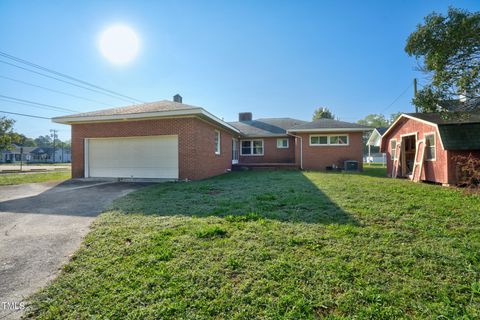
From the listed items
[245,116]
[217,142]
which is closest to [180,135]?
[217,142]

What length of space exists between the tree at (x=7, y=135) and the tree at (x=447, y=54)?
32.7 meters

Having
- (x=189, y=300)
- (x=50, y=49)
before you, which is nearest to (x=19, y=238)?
(x=189, y=300)

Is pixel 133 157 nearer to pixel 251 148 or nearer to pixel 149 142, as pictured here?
pixel 149 142

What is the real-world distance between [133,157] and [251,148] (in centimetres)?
1024

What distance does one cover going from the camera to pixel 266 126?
19.5 m

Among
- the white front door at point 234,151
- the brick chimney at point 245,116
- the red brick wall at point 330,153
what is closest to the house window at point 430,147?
the red brick wall at point 330,153

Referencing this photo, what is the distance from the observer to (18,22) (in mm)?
10461

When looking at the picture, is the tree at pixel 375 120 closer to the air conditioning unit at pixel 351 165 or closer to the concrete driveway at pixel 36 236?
the air conditioning unit at pixel 351 165

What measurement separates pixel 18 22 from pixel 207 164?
11454 millimetres

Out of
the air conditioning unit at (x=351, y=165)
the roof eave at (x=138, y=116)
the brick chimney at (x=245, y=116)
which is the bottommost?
the air conditioning unit at (x=351, y=165)

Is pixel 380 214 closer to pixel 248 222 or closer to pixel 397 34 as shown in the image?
pixel 248 222

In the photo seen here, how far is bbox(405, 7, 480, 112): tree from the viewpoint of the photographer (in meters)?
6.45

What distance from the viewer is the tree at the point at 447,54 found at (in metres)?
6.45

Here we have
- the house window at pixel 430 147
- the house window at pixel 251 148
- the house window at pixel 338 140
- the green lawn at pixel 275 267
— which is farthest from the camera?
the house window at pixel 251 148
